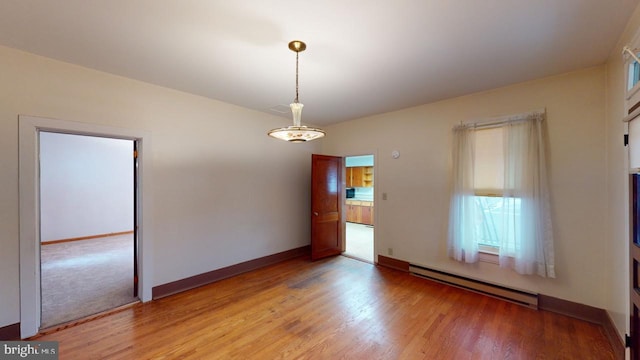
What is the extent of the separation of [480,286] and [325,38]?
356cm

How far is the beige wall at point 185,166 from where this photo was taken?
2.21m

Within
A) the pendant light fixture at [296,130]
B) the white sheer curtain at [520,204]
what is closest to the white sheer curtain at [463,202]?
the white sheer curtain at [520,204]

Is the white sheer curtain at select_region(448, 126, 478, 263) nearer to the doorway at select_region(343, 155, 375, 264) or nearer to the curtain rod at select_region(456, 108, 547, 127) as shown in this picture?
the curtain rod at select_region(456, 108, 547, 127)

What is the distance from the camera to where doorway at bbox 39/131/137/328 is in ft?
11.5

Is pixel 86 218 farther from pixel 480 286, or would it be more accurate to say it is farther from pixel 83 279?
pixel 480 286

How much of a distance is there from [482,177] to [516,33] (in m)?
1.84

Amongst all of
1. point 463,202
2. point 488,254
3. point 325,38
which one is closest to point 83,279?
point 325,38

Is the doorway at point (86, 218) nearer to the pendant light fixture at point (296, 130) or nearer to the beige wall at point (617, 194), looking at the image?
the pendant light fixture at point (296, 130)

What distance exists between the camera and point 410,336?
2305mm

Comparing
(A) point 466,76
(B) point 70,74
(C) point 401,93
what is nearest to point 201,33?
(B) point 70,74

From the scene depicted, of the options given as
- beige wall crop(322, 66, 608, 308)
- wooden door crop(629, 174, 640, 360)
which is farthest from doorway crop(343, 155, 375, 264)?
wooden door crop(629, 174, 640, 360)

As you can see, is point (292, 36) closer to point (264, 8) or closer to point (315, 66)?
point (264, 8)

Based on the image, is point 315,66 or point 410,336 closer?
point 410,336

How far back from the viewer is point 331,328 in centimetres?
243
